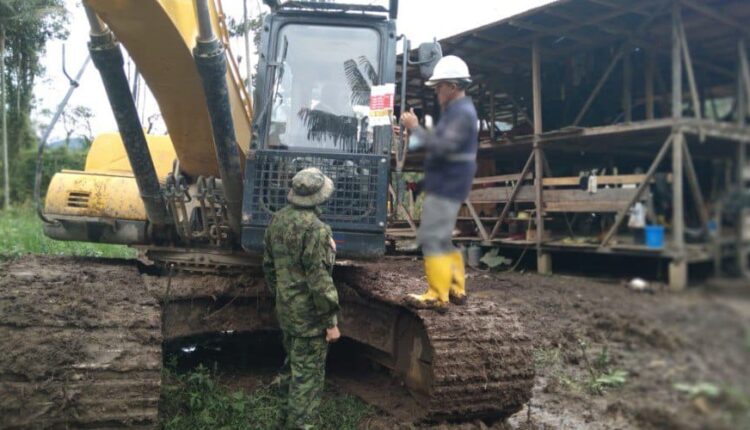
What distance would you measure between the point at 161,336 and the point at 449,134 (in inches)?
109

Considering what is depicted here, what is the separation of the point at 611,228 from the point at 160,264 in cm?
502

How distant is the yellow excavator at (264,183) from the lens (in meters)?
4.21

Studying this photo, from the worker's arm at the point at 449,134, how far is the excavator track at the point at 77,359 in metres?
2.53

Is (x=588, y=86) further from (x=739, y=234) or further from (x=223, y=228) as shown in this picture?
(x=223, y=228)

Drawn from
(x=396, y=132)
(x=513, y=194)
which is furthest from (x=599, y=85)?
(x=396, y=132)

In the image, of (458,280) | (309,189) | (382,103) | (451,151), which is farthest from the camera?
(309,189)

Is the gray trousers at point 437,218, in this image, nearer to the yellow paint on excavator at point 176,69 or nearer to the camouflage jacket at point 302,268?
the camouflage jacket at point 302,268

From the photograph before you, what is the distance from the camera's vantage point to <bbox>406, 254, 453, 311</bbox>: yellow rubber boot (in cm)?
332

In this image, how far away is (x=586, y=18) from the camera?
1.63 metres

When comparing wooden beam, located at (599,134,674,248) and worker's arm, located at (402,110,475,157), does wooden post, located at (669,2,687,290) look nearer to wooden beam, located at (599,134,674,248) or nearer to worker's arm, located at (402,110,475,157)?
wooden beam, located at (599,134,674,248)

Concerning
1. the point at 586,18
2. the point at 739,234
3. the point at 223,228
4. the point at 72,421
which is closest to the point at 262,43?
the point at 223,228

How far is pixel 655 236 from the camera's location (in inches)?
41.4

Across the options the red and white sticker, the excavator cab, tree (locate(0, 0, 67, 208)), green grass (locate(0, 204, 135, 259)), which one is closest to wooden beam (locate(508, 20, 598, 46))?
the red and white sticker

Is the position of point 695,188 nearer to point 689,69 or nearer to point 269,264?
point 689,69
